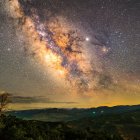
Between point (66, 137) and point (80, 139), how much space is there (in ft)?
6.22

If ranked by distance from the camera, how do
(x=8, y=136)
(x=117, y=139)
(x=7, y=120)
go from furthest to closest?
(x=117, y=139) < (x=7, y=120) < (x=8, y=136)

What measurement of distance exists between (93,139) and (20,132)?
15173mm

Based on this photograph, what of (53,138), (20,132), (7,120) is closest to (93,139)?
(53,138)

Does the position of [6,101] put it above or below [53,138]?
above

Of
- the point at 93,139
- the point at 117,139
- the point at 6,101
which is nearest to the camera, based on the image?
the point at 93,139

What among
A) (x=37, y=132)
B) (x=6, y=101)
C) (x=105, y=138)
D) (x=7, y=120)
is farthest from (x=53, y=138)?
(x=6, y=101)

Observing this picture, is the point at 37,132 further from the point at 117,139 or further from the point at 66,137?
the point at 117,139

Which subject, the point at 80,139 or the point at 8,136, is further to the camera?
the point at 80,139

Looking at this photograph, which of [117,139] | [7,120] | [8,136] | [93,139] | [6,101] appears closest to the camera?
[8,136]

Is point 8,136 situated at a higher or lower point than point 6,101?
lower

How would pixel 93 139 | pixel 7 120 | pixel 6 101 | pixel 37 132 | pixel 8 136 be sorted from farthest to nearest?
pixel 6 101 < pixel 93 139 < pixel 7 120 < pixel 37 132 < pixel 8 136

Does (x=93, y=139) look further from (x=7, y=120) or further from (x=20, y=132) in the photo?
(x=20, y=132)

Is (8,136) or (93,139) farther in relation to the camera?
(93,139)

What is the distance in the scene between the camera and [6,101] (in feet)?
189
